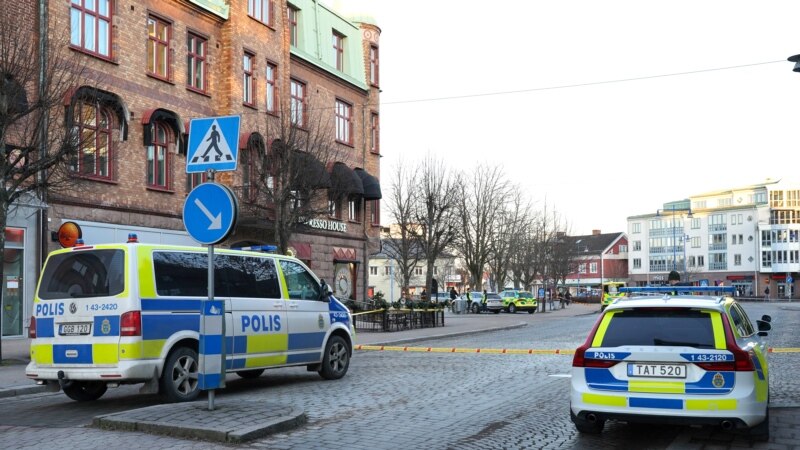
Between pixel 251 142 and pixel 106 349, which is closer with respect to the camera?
pixel 106 349

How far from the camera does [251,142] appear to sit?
29.5 metres

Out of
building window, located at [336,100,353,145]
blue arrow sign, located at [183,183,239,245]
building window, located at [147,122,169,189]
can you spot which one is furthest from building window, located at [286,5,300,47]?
blue arrow sign, located at [183,183,239,245]

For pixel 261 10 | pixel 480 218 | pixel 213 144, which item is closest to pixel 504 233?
pixel 480 218

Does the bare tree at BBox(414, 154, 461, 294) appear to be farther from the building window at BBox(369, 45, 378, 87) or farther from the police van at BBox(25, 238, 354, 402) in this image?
the police van at BBox(25, 238, 354, 402)

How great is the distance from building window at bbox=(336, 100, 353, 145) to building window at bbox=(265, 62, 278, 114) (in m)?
5.40

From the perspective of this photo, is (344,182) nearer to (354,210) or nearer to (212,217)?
(354,210)

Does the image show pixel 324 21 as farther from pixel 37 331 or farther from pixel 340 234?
pixel 37 331

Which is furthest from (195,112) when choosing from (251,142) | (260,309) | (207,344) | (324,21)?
(207,344)

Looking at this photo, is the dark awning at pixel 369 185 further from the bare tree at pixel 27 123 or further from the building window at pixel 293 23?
the bare tree at pixel 27 123

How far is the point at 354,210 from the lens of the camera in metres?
39.6

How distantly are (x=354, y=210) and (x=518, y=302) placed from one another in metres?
19.2

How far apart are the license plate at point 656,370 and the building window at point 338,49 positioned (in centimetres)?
3193

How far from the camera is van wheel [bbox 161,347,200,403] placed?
1021 cm

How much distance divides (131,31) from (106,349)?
17.5m
